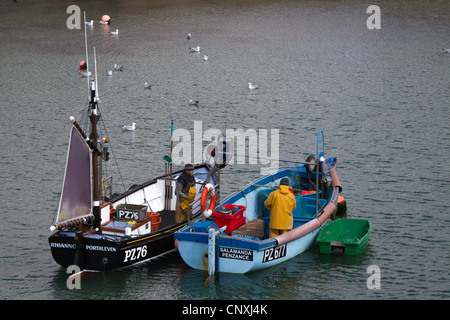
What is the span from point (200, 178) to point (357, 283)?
7530mm

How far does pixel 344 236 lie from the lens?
79.2 ft

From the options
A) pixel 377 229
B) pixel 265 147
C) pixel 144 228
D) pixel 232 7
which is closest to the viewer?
pixel 144 228

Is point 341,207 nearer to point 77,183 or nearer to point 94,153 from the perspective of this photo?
point 94,153

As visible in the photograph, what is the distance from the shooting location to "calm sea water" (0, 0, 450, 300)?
2167cm

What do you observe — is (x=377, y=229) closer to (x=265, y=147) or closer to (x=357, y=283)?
(x=357, y=283)

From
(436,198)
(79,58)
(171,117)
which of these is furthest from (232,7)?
(436,198)

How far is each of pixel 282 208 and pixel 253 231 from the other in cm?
137

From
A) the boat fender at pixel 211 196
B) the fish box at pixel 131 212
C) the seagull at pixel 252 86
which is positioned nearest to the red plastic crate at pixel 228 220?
the boat fender at pixel 211 196

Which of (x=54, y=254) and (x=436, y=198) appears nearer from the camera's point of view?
(x=54, y=254)

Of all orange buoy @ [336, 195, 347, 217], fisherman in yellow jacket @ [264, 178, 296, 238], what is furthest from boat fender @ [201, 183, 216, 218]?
orange buoy @ [336, 195, 347, 217]

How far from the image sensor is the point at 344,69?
160ft

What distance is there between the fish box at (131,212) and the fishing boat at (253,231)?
1620 mm

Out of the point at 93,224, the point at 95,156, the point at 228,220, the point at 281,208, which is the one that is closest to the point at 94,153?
the point at 95,156

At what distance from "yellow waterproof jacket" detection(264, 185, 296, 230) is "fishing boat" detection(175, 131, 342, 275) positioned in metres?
0.35
